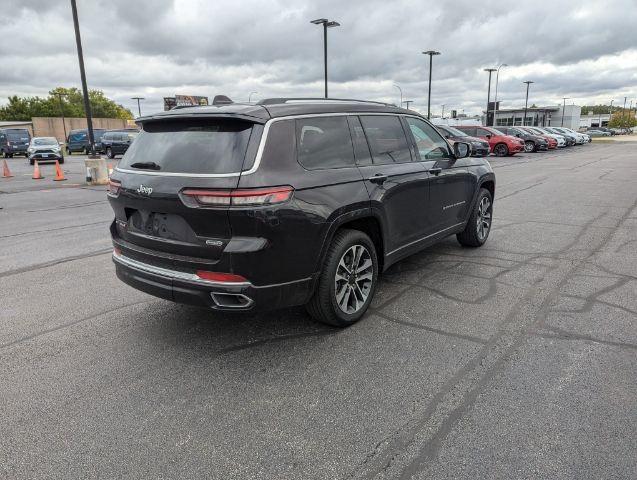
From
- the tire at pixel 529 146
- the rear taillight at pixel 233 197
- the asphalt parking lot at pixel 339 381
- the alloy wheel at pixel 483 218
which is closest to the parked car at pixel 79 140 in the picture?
the tire at pixel 529 146

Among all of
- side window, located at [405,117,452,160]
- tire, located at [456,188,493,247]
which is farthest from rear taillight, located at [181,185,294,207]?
tire, located at [456,188,493,247]

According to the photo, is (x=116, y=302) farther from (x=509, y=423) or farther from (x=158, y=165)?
(x=509, y=423)

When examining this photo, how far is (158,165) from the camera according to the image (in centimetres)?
362

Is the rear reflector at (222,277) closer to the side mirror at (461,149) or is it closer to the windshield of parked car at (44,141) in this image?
the side mirror at (461,149)

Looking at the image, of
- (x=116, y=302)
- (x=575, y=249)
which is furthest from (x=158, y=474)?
(x=575, y=249)

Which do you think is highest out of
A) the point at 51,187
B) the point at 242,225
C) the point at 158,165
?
the point at 158,165

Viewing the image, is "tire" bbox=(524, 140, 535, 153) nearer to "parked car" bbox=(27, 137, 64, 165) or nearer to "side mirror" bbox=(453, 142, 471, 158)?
"parked car" bbox=(27, 137, 64, 165)

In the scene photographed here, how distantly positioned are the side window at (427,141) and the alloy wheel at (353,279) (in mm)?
1471

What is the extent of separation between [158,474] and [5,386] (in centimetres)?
154

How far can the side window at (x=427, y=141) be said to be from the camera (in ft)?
16.6

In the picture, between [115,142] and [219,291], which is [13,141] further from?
[219,291]

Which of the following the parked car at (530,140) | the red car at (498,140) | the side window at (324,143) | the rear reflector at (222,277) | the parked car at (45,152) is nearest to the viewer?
the rear reflector at (222,277)

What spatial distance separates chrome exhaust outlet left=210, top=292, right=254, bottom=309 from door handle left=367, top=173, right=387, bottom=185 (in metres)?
1.51

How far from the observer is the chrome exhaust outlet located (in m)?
3.33
